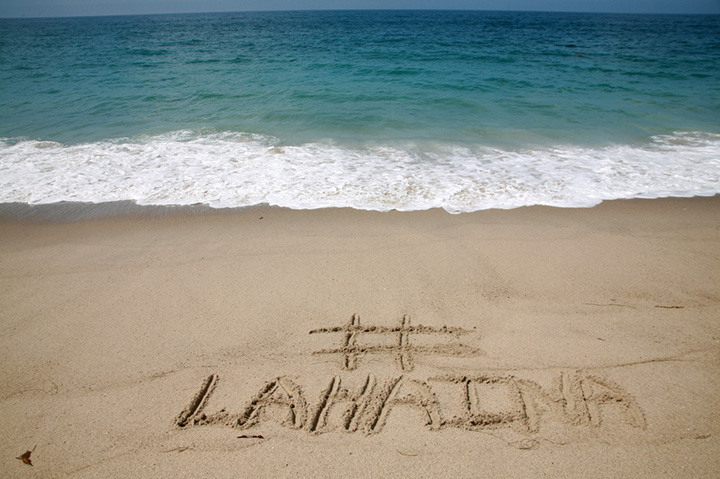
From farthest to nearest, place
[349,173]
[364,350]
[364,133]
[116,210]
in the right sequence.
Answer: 1. [364,133]
2. [349,173]
3. [116,210]
4. [364,350]

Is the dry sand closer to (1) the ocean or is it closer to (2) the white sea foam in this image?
(2) the white sea foam

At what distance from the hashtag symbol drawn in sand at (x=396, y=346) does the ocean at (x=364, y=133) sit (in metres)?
2.25

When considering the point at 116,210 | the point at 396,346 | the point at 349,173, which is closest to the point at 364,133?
the point at 349,173

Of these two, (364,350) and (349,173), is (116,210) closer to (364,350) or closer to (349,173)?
(349,173)

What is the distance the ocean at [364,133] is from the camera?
5469 mm

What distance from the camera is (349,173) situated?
6.02 meters

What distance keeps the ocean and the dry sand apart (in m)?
1.14

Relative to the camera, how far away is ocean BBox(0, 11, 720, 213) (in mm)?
5469

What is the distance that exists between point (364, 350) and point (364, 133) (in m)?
6.18

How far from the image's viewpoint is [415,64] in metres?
16.2

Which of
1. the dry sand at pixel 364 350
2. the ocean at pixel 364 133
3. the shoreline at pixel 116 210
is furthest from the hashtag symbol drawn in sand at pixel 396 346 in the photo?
the ocean at pixel 364 133

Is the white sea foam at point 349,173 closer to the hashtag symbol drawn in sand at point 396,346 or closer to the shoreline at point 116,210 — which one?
the shoreline at point 116,210

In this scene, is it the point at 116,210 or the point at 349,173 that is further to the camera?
the point at 349,173

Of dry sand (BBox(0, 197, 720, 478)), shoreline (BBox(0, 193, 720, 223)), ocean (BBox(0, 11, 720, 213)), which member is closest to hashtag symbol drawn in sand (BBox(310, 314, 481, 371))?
dry sand (BBox(0, 197, 720, 478))
